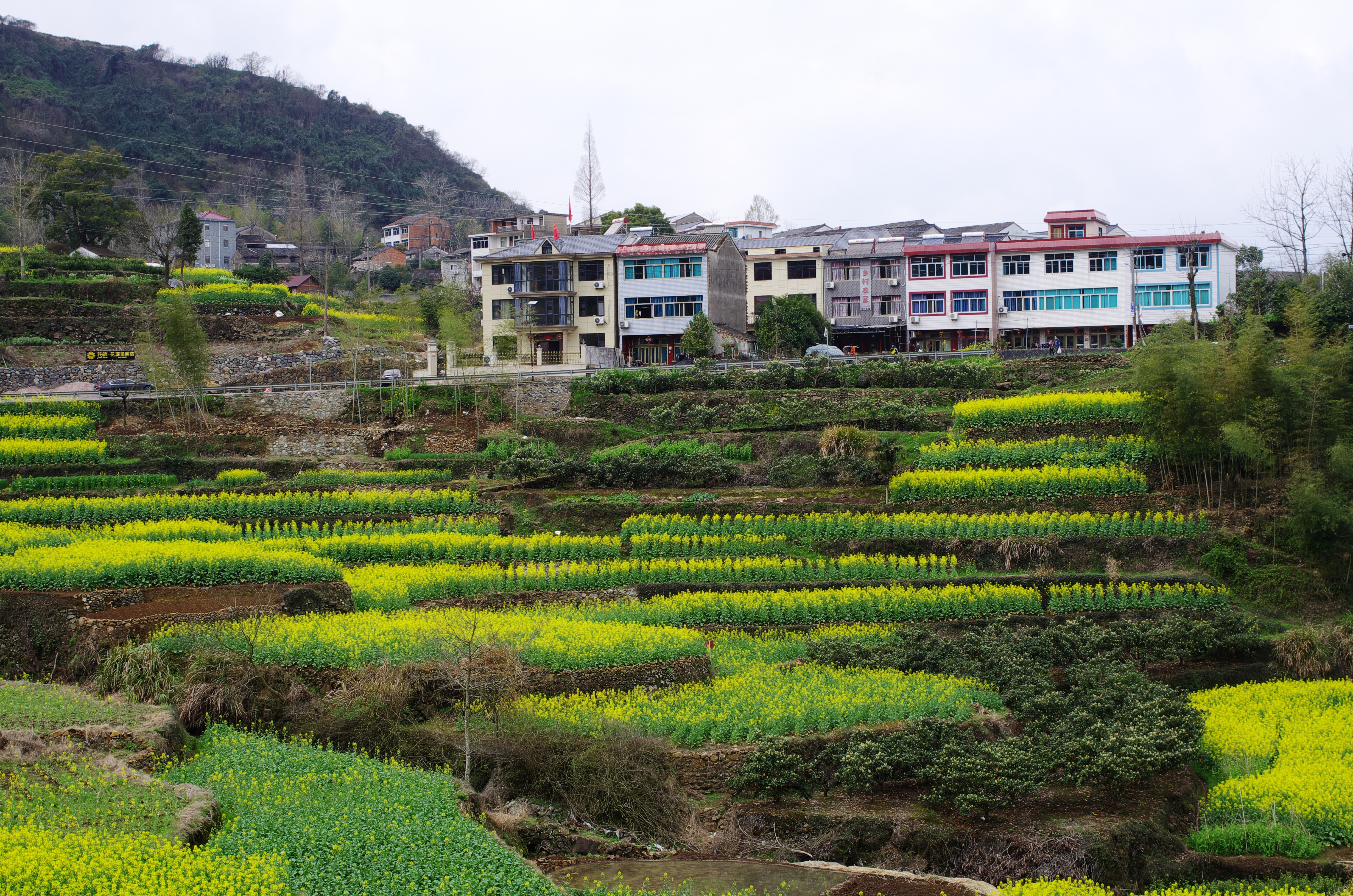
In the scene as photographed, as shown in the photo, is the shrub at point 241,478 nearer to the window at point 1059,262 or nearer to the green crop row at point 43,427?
the green crop row at point 43,427

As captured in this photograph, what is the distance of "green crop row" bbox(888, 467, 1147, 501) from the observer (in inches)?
1005

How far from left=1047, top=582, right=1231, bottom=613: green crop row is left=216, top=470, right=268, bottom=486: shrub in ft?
70.5

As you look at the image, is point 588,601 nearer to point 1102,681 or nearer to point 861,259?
point 1102,681

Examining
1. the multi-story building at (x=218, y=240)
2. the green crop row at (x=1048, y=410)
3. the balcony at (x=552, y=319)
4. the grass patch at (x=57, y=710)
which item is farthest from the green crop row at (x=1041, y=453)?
the multi-story building at (x=218, y=240)

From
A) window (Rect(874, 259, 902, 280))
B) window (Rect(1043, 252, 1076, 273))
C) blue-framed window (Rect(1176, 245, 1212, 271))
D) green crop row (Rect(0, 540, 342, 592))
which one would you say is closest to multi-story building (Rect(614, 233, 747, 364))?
window (Rect(874, 259, 902, 280))

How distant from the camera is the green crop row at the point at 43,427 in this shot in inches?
1347

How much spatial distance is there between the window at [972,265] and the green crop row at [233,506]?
106 feet

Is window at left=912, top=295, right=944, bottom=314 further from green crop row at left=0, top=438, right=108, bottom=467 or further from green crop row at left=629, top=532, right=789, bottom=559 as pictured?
green crop row at left=0, top=438, right=108, bottom=467

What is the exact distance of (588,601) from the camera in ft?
71.8

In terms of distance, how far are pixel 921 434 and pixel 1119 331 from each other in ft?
84.9

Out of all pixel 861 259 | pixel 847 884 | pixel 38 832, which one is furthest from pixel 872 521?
pixel 861 259

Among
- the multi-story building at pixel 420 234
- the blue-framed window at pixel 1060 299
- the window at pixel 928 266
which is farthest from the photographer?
the multi-story building at pixel 420 234

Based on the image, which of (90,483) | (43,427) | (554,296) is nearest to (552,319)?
(554,296)

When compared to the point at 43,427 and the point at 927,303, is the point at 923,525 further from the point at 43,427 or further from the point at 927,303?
the point at 927,303
